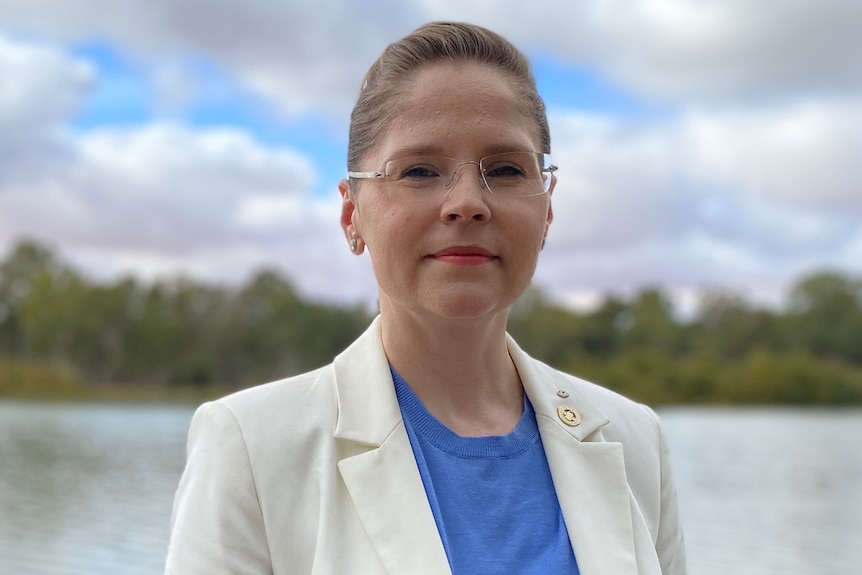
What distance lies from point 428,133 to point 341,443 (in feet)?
2.03

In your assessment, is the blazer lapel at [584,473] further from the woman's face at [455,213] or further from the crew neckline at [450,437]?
the woman's face at [455,213]

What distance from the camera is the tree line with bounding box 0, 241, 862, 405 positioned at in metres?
59.2

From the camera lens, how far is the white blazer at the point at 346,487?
1771 millimetres

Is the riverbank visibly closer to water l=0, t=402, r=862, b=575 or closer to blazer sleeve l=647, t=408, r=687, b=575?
water l=0, t=402, r=862, b=575

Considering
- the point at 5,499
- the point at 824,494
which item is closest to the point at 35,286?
the point at 5,499

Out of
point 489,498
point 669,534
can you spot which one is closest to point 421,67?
point 489,498

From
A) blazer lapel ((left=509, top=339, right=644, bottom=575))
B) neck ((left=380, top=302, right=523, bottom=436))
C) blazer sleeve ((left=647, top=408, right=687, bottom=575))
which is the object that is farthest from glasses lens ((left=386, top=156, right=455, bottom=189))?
blazer sleeve ((left=647, top=408, right=687, bottom=575))

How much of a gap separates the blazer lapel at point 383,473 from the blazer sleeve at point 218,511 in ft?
0.63

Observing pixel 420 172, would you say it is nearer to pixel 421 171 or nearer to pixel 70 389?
pixel 421 171

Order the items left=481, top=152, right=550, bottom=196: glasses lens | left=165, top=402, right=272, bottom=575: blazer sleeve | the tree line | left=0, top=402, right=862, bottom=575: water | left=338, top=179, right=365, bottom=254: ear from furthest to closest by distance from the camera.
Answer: the tree line
left=0, top=402, right=862, bottom=575: water
left=338, top=179, right=365, bottom=254: ear
left=481, top=152, right=550, bottom=196: glasses lens
left=165, top=402, right=272, bottom=575: blazer sleeve

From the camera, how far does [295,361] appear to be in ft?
200

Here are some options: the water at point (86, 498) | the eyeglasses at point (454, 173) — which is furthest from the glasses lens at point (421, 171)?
the water at point (86, 498)

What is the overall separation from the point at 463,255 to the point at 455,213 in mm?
81

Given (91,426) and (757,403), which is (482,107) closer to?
(91,426)
